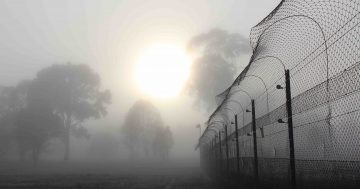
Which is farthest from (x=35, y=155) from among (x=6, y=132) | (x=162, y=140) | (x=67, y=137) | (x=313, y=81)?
(x=313, y=81)

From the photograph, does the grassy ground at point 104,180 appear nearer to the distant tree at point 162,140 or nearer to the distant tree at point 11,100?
the distant tree at point 11,100

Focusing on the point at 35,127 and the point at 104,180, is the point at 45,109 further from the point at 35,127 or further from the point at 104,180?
the point at 104,180

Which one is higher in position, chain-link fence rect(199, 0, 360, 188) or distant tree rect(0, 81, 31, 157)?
distant tree rect(0, 81, 31, 157)

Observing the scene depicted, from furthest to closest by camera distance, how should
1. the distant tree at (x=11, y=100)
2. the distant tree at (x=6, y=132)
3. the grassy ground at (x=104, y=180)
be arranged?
1. the distant tree at (x=11, y=100)
2. the distant tree at (x=6, y=132)
3. the grassy ground at (x=104, y=180)

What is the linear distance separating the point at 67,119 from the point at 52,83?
692 cm

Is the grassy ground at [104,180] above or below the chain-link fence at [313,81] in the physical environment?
below

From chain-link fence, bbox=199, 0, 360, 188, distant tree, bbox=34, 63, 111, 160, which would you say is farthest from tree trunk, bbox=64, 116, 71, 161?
chain-link fence, bbox=199, 0, 360, 188

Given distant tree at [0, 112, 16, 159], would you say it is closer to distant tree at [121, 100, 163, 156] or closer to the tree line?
the tree line

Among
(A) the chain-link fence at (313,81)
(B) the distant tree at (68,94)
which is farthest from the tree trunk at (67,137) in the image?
(A) the chain-link fence at (313,81)

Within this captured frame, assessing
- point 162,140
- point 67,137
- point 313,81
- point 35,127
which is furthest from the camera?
point 162,140

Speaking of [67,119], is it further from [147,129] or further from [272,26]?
[272,26]

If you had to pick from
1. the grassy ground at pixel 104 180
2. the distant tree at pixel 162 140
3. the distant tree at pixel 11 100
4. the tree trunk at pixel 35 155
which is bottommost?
the grassy ground at pixel 104 180

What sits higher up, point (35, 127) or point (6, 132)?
point (35, 127)

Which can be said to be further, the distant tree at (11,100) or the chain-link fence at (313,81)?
the distant tree at (11,100)
